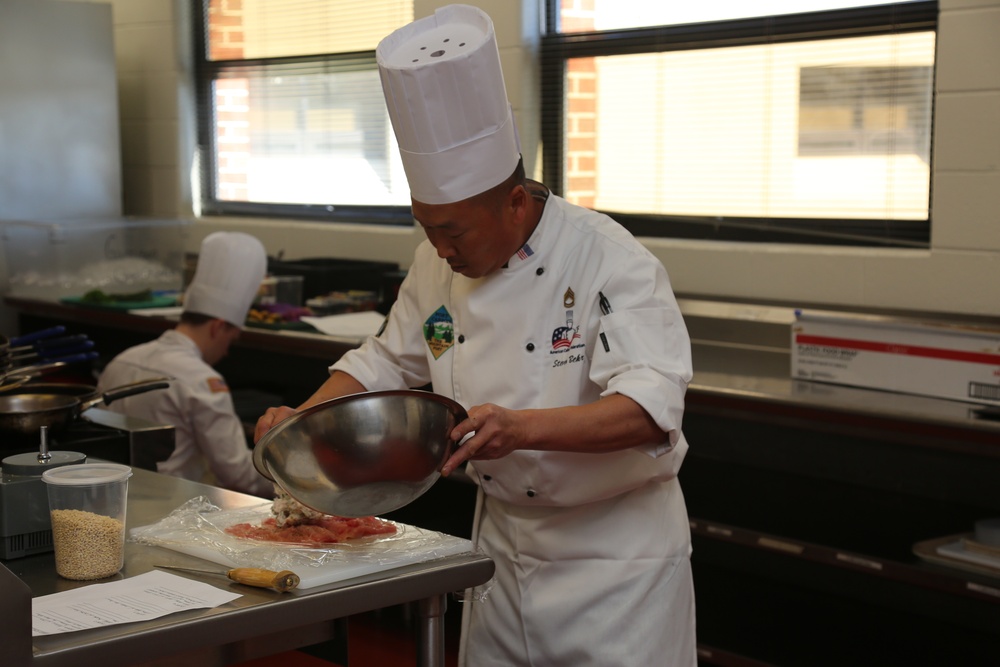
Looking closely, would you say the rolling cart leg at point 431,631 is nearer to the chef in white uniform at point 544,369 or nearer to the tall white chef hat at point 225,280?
the chef in white uniform at point 544,369

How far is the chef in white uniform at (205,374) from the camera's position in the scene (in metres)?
2.93

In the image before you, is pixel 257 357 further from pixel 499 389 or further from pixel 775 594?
pixel 499 389

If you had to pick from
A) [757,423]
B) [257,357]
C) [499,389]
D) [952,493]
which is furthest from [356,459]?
[257,357]

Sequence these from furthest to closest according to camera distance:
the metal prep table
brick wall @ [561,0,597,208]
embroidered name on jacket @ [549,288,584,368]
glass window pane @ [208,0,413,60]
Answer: glass window pane @ [208,0,413,60] → brick wall @ [561,0,597,208] → embroidered name on jacket @ [549,288,584,368] → the metal prep table

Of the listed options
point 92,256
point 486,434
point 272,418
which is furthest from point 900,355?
point 92,256

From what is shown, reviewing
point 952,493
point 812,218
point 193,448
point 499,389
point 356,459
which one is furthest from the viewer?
point 812,218

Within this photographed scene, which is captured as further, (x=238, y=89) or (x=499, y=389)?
(x=238, y=89)

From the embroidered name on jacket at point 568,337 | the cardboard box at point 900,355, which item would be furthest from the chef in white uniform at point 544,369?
the cardboard box at point 900,355

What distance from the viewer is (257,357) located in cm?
425

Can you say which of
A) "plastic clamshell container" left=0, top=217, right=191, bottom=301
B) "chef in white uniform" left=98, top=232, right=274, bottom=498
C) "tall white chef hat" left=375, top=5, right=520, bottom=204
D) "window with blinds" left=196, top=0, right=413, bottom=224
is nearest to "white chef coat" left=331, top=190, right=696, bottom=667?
"tall white chef hat" left=375, top=5, right=520, bottom=204

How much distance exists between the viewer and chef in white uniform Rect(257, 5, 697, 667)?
1729 mm

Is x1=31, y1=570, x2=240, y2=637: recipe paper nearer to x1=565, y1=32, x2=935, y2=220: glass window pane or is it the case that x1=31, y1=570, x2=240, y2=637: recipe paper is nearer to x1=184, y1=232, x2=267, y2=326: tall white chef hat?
x1=184, y1=232, x2=267, y2=326: tall white chef hat

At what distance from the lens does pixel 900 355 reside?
2.59 meters

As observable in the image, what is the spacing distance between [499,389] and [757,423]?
3.72 feet
